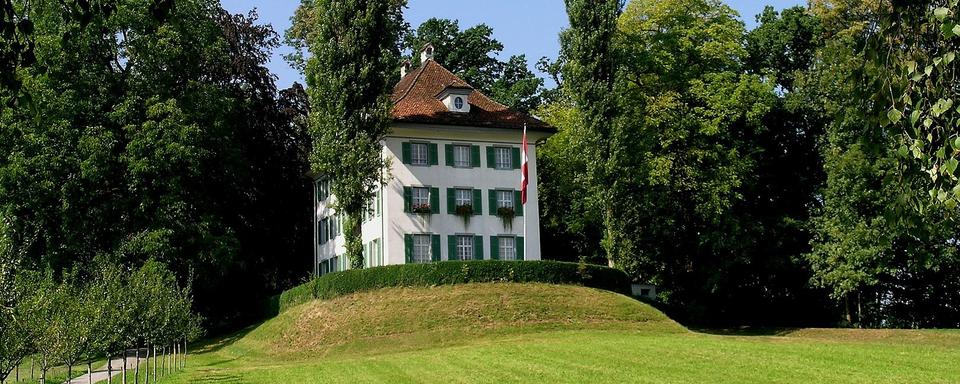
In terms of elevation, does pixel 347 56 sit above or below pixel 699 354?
above

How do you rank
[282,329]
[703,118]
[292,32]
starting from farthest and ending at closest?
1. [292,32]
2. [703,118]
3. [282,329]

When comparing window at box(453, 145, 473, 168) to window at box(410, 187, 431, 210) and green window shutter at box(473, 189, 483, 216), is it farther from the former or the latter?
window at box(410, 187, 431, 210)

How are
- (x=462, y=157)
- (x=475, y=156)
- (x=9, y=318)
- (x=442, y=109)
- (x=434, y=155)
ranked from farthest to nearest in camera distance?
(x=442, y=109)
(x=475, y=156)
(x=462, y=157)
(x=434, y=155)
(x=9, y=318)

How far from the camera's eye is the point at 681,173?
52031mm

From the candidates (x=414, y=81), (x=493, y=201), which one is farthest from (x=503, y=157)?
(x=414, y=81)

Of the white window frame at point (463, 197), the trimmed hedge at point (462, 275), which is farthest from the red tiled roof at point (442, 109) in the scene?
the trimmed hedge at point (462, 275)

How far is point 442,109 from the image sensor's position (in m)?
50.2

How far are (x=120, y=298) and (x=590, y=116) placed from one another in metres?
24.7

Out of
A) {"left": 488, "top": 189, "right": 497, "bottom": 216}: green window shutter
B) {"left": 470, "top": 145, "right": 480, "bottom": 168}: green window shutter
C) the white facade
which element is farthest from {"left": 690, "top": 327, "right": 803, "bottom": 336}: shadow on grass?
{"left": 470, "top": 145, "right": 480, "bottom": 168}: green window shutter

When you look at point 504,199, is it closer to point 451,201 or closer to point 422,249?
point 451,201

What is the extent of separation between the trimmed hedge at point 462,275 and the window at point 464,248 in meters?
4.37

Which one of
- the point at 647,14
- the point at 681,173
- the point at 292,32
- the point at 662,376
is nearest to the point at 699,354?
the point at 662,376

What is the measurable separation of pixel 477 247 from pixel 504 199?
8.53 ft

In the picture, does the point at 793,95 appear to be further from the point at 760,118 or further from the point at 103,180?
the point at 103,180
